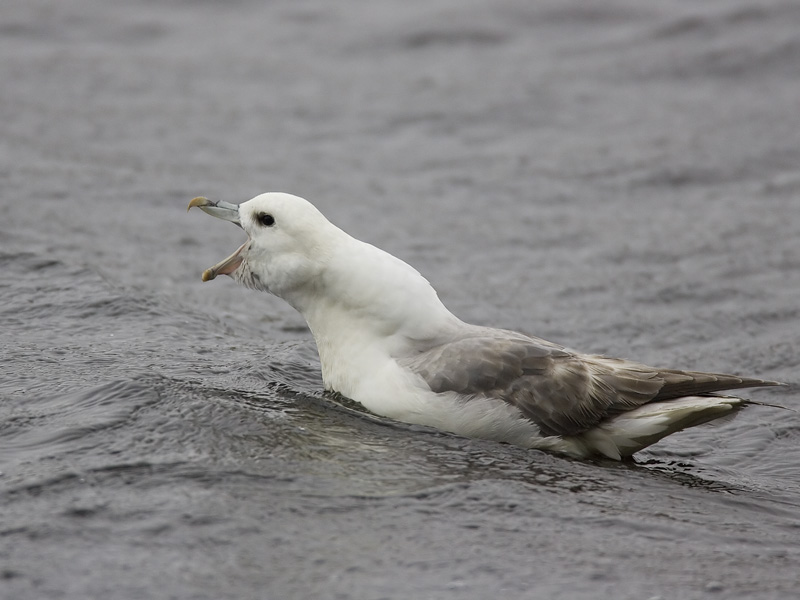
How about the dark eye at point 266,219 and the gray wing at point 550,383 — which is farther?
the dark eye at point 266,219

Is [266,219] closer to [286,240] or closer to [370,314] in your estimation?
[286,240]

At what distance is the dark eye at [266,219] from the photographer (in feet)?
19.2

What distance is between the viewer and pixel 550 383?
17.7 feet

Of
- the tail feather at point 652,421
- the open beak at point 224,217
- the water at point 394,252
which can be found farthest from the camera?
the open beak at point 224,217

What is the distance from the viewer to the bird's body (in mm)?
5383

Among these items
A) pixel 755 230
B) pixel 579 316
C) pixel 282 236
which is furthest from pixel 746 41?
pixel 282 236

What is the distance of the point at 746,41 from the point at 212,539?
12089 mm

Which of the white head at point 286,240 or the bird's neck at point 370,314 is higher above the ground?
the white head at point 286,240

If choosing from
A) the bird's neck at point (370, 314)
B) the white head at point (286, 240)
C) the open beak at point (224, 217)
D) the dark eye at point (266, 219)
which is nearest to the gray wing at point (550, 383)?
the bird's neck at point (370, 314)

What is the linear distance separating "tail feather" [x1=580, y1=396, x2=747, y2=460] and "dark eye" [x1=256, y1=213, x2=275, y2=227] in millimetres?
1911

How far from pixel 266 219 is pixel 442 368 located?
1245mm

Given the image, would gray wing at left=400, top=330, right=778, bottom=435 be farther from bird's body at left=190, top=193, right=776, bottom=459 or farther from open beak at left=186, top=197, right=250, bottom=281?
open beak at left=186, top=197, right=250, bottom=281

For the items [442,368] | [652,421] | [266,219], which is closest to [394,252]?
[266,219]

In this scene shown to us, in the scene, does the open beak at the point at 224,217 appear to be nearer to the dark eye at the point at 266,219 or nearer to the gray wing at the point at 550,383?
the dark eye at the point at 266,219
